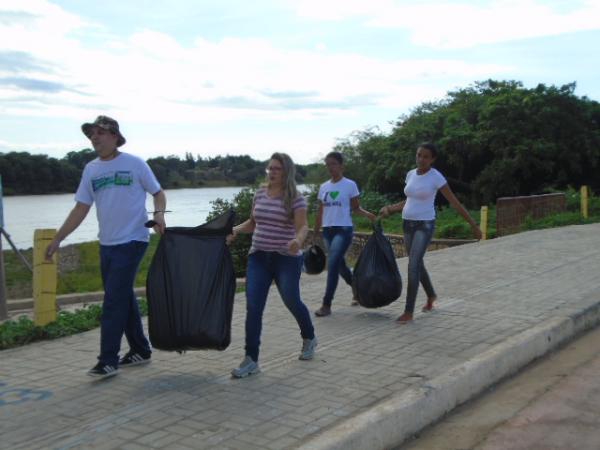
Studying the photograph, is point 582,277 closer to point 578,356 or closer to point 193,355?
point 578,356

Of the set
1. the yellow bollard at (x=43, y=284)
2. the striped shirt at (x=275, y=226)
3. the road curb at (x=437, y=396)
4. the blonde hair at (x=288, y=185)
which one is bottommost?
the road curb at (x=437, y=396)

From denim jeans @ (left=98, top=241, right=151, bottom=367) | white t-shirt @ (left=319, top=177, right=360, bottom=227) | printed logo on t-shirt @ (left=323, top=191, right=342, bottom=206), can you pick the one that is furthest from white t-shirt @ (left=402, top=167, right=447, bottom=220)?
denim jeans @ (left=98, top=241, right=151, bottom=367)

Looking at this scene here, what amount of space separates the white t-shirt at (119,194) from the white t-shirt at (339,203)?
2.59 meters

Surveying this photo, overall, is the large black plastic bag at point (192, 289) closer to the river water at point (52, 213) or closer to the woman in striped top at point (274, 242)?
the woman in striped top at point (274, 242)

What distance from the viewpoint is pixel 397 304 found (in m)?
7.49

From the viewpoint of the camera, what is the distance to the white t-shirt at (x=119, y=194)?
4793 mm

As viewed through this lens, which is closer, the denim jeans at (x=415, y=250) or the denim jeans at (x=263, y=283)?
the denim jeans at (x=263, y=283)

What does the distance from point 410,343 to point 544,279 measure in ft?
12.8

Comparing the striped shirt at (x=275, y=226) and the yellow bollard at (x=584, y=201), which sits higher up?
the striped shirt at (x=275, y=226)

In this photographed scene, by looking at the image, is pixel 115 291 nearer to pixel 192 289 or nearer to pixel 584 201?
pixel 192 289

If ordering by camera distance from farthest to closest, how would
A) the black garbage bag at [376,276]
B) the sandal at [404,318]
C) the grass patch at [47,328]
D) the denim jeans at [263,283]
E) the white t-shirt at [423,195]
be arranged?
the black garbage bag at [376,276], the white t-shirt at [423,195], the sandal at [404,318], the grass patch at [47,328], the denim jeans at [263,283]

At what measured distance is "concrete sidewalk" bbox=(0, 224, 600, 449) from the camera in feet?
12.3

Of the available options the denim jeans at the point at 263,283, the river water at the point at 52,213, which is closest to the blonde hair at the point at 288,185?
the denim jeans at the point at 263,283

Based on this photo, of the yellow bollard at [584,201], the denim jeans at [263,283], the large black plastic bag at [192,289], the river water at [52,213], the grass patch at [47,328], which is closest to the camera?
the large black plastic bag at [192,289]
